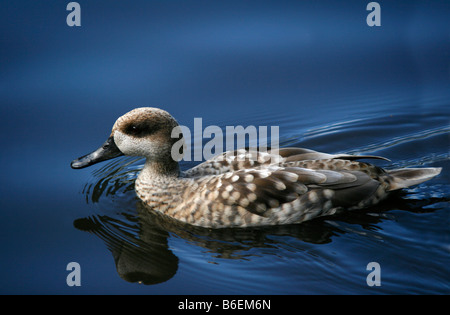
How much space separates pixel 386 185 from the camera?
21.4 ft

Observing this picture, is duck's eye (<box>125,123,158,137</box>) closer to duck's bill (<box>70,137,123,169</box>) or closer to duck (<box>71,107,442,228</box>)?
duck (<box>71,107,442,228</box>)

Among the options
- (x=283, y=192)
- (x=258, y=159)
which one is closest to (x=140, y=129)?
(x=258, y=159)

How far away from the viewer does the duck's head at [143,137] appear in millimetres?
6598

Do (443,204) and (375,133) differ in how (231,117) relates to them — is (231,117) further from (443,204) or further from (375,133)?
(443,204)

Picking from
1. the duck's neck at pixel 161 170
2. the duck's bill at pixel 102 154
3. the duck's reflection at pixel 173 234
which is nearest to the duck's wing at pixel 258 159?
the duck's neck at pixel 161 170

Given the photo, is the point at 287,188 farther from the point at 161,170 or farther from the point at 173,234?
the point at 161,170

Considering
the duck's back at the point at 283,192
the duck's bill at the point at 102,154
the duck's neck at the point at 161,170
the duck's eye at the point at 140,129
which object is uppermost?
the duck's eye at the point at 140,129

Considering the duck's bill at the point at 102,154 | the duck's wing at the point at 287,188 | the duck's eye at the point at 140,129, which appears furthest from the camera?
the duck's bill at the point at 102,154

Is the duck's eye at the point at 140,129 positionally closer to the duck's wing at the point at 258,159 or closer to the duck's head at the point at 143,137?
the duck's head at the point at 143,137

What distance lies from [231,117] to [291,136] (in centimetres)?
92

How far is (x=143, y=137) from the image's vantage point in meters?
6.68

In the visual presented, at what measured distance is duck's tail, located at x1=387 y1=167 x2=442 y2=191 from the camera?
256 inches

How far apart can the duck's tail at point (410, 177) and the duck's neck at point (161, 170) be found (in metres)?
2.51

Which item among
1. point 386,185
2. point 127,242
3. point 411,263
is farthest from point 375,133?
point 127,242
